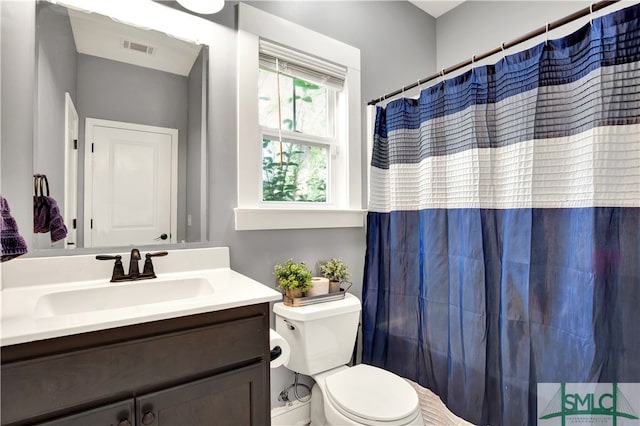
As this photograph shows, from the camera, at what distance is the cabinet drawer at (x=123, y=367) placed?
72 cm

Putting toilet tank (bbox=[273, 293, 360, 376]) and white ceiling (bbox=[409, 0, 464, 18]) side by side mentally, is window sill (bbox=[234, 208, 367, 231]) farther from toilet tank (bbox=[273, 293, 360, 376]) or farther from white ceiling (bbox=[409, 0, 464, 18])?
white ceiling (bbox=[409, 0, 464, 18])

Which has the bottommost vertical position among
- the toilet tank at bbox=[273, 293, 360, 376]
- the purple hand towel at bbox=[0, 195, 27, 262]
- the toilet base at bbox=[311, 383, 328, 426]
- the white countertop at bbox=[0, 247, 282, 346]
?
the toilet base at bbox=[311, 383, 328, 426]

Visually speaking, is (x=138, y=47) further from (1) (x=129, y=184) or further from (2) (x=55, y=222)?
(2) (x=55, y=222)

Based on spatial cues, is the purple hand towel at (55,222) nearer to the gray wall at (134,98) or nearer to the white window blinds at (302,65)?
the gray wall at (134,98)

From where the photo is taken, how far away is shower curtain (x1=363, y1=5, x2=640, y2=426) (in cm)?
109

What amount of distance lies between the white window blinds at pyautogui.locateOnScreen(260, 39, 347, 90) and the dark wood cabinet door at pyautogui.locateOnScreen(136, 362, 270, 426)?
4.87ft

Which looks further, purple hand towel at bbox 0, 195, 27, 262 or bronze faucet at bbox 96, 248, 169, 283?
bronze faucet at bbox 96, 248, 169, 283

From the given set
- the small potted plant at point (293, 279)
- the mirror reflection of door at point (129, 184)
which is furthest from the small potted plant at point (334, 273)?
the mirror reflection of door at point (129, 184)

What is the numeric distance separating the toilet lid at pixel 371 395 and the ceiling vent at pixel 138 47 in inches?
66.7

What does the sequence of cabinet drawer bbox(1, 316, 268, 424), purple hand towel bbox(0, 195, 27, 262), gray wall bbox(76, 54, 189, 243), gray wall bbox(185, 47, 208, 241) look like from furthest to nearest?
gray wall bbox(185, 47, 208, 241) < gray wall bbox(76, 54, 189, 243) < purple hand towel bbox(0, 195, 27, 262) < cabinet drawer bbox(1, 316, 268, 424)

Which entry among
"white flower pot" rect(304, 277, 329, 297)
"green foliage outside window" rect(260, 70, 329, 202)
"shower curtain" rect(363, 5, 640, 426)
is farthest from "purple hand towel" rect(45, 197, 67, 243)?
"shower curtain" rect(363, 5, 640, 426)

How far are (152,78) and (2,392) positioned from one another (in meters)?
1.20

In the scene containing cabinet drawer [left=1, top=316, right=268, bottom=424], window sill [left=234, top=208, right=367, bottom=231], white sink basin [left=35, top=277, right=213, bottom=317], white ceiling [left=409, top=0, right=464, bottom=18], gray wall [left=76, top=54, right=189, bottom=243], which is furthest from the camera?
white ceiling [left=409, top=0, right=464, bottom=18]

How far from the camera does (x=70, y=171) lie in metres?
1.22
